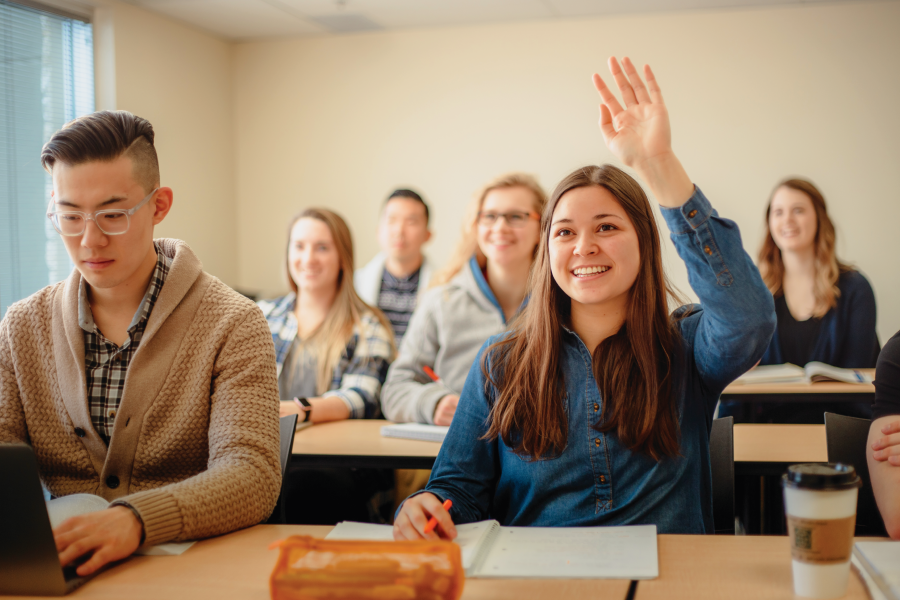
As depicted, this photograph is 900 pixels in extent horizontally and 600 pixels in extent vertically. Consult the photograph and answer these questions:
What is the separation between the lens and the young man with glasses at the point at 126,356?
1.38 m

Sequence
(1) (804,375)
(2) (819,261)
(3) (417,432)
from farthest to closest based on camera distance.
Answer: (2) (819,261)
(1) (804,375)
(3) (417,432)

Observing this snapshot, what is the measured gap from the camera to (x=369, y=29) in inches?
211

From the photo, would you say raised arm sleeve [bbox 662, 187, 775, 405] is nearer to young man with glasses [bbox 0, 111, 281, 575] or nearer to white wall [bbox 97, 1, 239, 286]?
young man with glasses [bbox 0, 111, 281, 575]

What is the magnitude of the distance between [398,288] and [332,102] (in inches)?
92.6

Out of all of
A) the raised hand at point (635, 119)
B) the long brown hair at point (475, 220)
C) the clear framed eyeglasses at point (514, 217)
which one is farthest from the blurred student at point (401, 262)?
the raised hand at point (635, 119)

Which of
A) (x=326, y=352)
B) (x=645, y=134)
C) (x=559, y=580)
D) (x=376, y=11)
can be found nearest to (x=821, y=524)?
(x=559, y=580)

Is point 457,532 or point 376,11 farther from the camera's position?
point 376,11

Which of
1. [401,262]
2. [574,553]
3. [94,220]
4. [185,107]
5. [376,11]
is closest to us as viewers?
[574,553]

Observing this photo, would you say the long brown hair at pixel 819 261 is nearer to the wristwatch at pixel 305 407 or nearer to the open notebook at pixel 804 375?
the open notebook at pixel 804 375

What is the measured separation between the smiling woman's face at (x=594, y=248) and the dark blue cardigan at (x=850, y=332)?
2045 mm

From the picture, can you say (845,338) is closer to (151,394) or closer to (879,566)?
(879,566)

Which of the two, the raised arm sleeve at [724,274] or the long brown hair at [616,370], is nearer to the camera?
the raised arm sleeve at [724,274]

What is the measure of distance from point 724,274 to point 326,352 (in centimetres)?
183

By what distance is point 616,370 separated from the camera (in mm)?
1434
